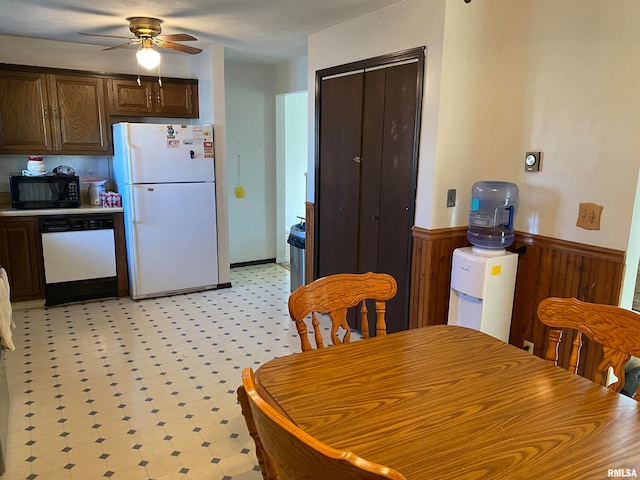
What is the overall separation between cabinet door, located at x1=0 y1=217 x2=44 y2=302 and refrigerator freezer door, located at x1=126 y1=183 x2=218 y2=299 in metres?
0.77

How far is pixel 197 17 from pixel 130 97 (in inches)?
59.9

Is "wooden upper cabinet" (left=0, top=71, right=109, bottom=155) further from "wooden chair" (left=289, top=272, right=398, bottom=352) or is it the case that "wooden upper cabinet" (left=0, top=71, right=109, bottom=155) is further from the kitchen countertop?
"wooden chair" (left=289, top=272, right=398, bottom=352)

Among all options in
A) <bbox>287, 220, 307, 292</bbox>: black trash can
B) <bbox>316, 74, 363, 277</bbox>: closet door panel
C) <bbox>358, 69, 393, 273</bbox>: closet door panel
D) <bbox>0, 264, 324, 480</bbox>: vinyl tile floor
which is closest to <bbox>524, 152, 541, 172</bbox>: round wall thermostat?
<bbox>358, 69, 393, 273</bbox>: closet door panel

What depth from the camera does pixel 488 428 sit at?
1155mm

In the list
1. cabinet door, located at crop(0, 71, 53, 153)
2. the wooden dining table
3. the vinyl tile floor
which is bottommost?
the vinyl tile floor

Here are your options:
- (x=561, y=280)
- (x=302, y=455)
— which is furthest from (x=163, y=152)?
(x=302, y=455)

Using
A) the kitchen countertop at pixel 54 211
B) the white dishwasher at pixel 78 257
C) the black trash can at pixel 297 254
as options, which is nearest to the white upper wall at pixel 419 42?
the black trash can at pixel 297 254

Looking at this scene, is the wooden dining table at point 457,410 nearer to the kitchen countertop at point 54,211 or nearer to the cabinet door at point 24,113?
the kitchen countertop at point 54,211

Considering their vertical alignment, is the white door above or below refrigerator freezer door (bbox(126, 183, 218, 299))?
above

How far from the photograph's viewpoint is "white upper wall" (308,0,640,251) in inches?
92.0

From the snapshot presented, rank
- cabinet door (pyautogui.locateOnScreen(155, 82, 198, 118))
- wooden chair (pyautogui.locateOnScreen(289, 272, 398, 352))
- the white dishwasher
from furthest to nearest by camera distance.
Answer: cabinet door (pyautogui.locateOnScreen(155, 82, 198, 118)), the white dishwasher, wooden chair (pyautogui.locateOnScreen(289, 272, 398, 352))

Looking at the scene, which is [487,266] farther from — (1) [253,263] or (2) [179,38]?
(1) [253,263]

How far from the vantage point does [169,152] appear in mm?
4309

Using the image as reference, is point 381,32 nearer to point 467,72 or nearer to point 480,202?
point 467,72
